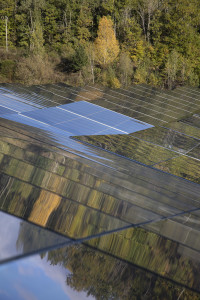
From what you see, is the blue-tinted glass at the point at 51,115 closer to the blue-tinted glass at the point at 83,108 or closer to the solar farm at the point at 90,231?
the blue-tinted glass at the point at 83,108

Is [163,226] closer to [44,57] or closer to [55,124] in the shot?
[55,124]

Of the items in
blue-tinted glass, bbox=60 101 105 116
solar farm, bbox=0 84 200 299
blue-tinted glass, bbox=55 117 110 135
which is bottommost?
blue-tinted glass, bbox=60 101 105 116

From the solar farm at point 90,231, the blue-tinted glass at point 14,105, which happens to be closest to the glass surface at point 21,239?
the solar farm at point 90,231

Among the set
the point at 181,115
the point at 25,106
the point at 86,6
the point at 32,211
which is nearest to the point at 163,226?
the point at 32,211

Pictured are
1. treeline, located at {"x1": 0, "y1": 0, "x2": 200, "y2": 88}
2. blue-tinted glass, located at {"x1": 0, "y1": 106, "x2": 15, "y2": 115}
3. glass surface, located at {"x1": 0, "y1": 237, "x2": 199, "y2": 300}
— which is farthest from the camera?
treeline, located at {"x1": 0, "y1": 0, "x2": 200, "y2": 88}

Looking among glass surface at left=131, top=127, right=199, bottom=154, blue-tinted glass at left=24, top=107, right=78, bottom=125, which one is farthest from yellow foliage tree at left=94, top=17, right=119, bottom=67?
blue-tinted glass at left=24, top=107, right=78, bottom=125

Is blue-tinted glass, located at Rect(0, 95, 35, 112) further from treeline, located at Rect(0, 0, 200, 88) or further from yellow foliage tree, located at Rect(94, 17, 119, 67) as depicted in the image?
yellow foliage tree, located at Rect(94, 17, 119, 67)

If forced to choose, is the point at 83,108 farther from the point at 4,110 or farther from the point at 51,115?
the point at 4,110

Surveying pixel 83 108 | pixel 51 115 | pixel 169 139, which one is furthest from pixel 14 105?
pixel 169 139
